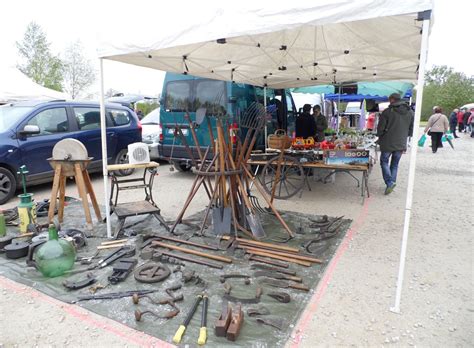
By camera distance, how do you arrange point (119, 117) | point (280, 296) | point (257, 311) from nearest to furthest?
point (257, 311), point (280, 296), point (119, 117)

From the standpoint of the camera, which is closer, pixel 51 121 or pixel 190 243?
pixel 190 243

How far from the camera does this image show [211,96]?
676 centimetres

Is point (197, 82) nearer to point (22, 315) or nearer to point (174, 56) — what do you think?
point (174, 56)

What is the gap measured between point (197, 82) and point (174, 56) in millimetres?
2351

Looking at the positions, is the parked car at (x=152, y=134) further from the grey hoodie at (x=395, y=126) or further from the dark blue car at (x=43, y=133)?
the grey hoodie at (x=395, y=126)

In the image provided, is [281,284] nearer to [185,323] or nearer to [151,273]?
[185,323]

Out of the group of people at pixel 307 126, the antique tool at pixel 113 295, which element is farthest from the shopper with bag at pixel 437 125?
the antique tool at pixel 113 295

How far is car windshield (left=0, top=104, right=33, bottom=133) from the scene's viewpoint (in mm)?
5656

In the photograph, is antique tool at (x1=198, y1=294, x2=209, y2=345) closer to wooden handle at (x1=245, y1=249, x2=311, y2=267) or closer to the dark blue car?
wooden handle at (x1=245, y1=249, x2=311, y2=267)

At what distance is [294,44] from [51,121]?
4.69m

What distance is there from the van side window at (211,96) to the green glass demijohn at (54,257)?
4.09 metres

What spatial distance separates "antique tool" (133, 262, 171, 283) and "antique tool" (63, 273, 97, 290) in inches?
14.6

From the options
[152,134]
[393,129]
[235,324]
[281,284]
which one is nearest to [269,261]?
[281,284]

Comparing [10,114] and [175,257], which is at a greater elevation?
[10,114]
